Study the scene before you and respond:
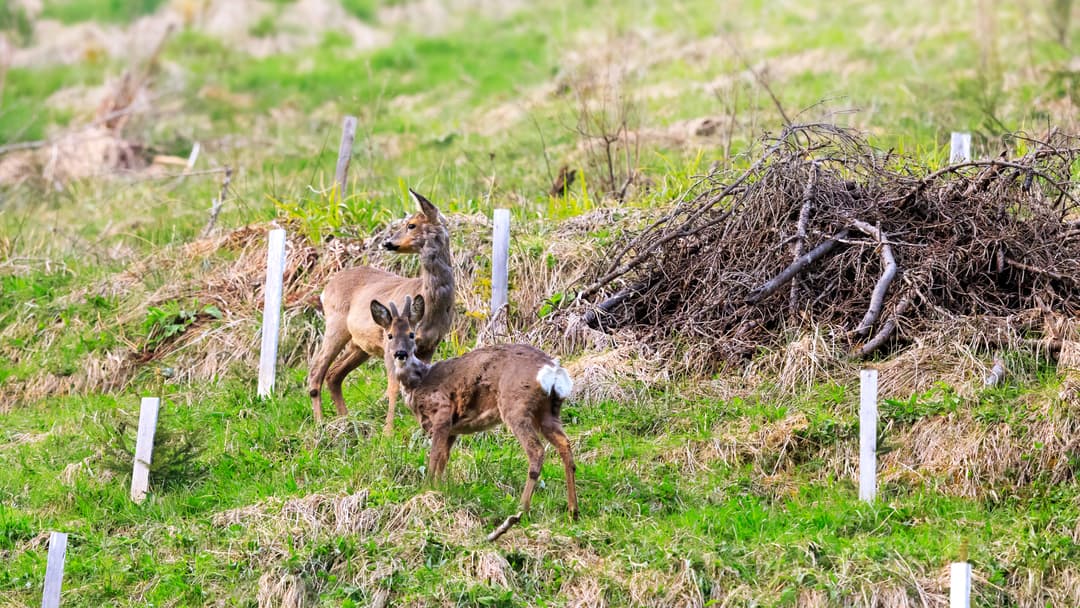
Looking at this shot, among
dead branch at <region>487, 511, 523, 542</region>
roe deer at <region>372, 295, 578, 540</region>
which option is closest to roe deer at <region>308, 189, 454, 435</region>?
roe deer at <region>372, 295, 578, 540</region>

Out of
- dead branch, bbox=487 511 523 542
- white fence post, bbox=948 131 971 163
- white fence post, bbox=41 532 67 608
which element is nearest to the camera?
white fence post, bbox=41 532 67 608

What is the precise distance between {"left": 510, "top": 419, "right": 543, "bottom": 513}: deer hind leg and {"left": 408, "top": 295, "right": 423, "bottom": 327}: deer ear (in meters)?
1.25

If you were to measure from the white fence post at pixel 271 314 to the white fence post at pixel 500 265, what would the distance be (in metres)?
1.65

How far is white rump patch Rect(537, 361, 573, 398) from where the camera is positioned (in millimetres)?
8133

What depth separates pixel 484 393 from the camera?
27.8ft

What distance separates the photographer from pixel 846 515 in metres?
8.24

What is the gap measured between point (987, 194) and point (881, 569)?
415 cm

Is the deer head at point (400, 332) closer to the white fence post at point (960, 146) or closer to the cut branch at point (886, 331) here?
the cut branch at point (886, 331)

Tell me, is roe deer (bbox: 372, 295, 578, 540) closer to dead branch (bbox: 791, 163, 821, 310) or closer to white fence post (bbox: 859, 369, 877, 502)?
white fence post (bbox: 859, 369, 877, 502)

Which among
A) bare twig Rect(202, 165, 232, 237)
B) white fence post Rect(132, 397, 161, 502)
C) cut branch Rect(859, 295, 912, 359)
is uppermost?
bare twig Rect(202, 165, 232, 237)

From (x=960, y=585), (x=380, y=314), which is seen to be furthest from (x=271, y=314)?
(x=960, y=585)

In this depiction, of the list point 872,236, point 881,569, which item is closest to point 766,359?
point 872,236

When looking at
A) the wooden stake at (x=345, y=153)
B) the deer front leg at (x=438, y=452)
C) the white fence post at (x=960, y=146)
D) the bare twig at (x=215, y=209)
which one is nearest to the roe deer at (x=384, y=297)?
the deer front leg at (x=438, y=452)

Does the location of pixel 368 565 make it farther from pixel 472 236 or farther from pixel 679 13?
pixel 679 13
